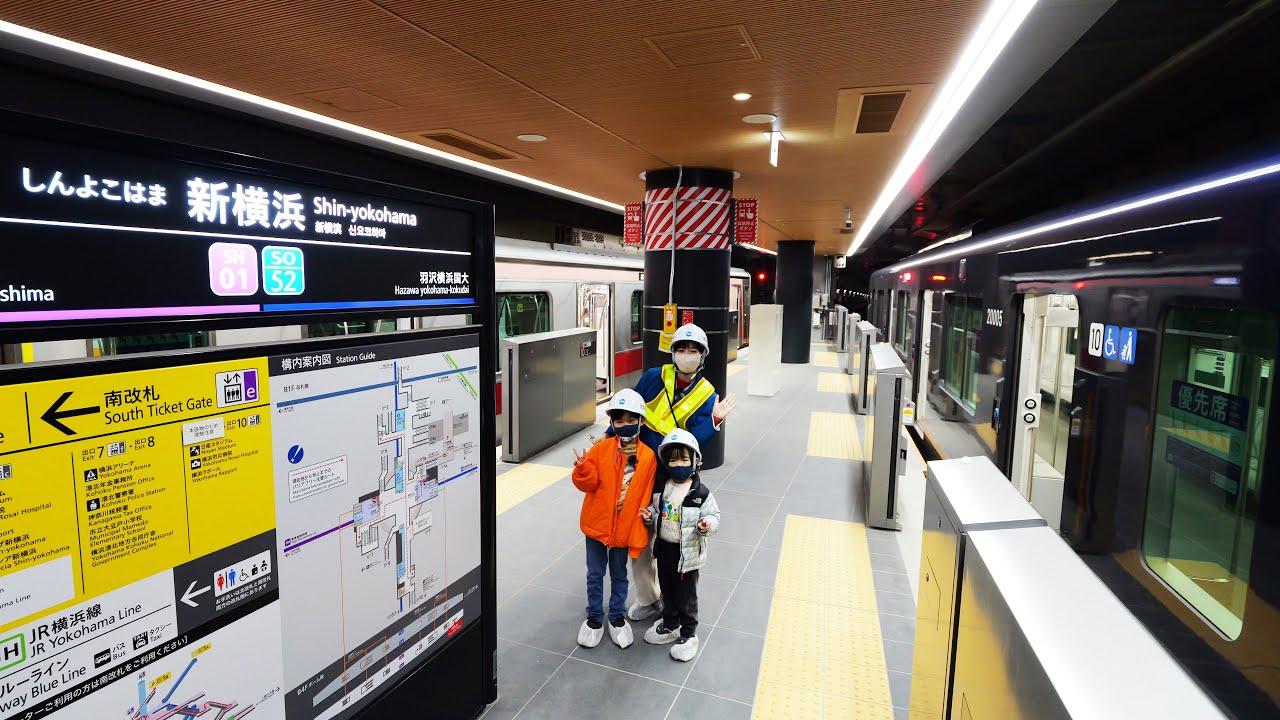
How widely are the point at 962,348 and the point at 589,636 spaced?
16.9 feet

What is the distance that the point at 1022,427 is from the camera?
16.1 ft

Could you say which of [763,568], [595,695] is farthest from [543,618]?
[763,568]

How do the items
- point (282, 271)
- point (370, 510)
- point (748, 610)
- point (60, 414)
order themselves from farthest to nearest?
1. point (748, 610)
2. point (370, 510)
3. point (282, 271)
4. point (60, 414)

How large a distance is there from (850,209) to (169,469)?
1033 centimetres

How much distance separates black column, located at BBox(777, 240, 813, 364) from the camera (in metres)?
17.5

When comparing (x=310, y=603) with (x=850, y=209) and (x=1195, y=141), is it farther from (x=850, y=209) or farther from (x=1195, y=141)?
(x=850, y=209)

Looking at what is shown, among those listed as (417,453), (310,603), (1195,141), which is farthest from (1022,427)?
(310,603)

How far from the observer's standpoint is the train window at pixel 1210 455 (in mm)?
2432

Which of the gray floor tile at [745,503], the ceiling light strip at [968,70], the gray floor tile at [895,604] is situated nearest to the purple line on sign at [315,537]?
the gray floor tile at [895,604]

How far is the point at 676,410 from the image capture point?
403cm

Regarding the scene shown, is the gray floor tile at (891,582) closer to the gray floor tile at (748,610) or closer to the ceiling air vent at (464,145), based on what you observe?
the gray floor tile at (748,610)

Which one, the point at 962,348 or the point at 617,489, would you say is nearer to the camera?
the point at 617,489

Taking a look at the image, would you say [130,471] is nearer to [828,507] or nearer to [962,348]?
[828,507]

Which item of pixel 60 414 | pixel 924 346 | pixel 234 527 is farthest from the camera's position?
pixel 924 346
